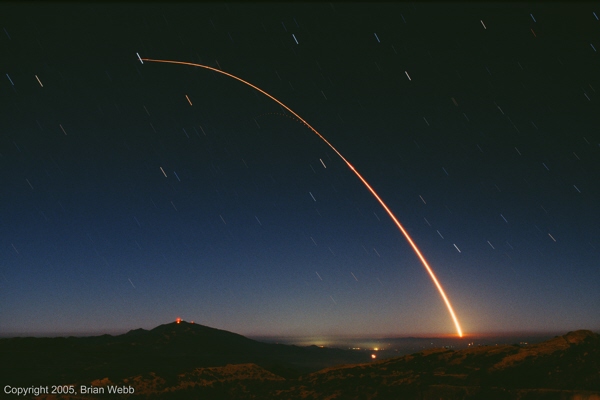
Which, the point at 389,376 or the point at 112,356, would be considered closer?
the point at 389,376

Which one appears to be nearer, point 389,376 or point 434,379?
point 434,379

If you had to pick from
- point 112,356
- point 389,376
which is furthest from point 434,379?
point 112,356

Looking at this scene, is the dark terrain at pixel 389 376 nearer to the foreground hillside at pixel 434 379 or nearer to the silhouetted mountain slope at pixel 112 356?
the foreground hillside at pixel 434 379

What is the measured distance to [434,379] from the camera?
28844 mm

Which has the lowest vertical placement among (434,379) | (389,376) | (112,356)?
(389,376)

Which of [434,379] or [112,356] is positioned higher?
[112,356]

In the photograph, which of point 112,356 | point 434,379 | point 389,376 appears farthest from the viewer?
point 112,356

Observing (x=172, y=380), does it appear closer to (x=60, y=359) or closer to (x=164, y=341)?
(x=60, y=359)

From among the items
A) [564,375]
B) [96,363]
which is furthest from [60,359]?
[564,375]

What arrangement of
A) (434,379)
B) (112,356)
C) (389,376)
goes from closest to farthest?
(434,379) < (389,376) < (112,356)

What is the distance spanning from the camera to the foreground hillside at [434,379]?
2434 centimetres

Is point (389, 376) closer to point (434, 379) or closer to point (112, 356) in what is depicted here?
point (434, 379)

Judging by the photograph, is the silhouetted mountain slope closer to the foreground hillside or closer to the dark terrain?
the dark terrain

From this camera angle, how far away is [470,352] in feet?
112
